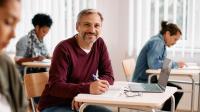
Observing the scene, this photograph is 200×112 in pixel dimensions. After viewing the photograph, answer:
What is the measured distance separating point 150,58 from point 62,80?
1578 mm

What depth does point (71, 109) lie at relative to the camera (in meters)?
2.26

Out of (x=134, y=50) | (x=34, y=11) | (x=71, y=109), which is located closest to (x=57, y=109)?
(x=71, y=109)

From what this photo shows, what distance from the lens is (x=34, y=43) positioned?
4145mm

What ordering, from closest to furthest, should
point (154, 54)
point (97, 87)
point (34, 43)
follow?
point (97, 87) < point (154, 54) < point (34, 43)

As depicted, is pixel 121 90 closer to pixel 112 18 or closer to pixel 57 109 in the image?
pixel 57 109

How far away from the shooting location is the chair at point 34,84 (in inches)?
96.0

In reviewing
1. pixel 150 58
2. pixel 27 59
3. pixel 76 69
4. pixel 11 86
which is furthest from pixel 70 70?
pixel 27 59

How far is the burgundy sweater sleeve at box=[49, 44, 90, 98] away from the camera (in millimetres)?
2170

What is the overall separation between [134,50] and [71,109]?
8.20ft

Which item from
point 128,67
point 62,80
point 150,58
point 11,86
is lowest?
point 128,67

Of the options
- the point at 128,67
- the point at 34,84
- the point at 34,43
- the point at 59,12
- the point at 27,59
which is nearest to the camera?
the point at 34,84

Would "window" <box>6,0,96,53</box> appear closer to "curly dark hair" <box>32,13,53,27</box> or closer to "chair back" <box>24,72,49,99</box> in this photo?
"curly dark hair" <box>32,13,53,27</box>

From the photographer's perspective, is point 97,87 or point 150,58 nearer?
point 97,87

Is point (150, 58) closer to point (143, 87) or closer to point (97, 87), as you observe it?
point (143, 87)
